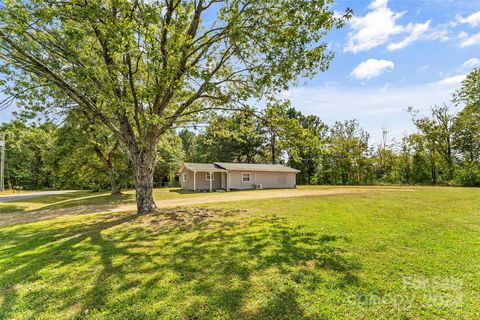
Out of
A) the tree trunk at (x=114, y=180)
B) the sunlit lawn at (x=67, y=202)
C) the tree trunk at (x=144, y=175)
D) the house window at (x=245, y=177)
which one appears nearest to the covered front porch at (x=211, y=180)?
the house window at (x=245, y=177)

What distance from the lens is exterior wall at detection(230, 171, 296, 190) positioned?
85.4 feet

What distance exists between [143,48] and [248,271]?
6.40 m

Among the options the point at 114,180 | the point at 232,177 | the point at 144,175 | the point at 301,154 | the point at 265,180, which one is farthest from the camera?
the point at 265,180

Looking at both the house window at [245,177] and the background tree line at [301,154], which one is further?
the house window at [245,177]

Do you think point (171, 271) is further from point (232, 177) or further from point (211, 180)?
point (232, 177)

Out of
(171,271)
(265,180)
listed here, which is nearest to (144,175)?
(171,271)

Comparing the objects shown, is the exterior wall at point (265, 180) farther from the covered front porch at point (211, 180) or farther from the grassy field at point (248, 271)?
the grassy field at point (248, 271)

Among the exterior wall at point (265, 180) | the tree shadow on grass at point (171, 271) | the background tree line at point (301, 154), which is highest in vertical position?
the background tree line at point (301, 154)

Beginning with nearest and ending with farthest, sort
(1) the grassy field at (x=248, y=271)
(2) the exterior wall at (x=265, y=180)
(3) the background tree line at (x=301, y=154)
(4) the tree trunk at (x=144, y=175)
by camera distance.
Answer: (1) the grassy field at (x=248, y=271), (4) the tree trunk at (x=144, y=175), (3) the background tree line at (x=301, y=154), (2) the exterior wall at (x=265, y=180)

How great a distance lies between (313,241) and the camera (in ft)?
19.0

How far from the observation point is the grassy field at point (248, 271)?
10.2ft

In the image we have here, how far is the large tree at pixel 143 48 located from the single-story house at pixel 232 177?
50.7ft

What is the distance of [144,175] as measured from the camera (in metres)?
9.13

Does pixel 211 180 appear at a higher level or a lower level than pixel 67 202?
higher
